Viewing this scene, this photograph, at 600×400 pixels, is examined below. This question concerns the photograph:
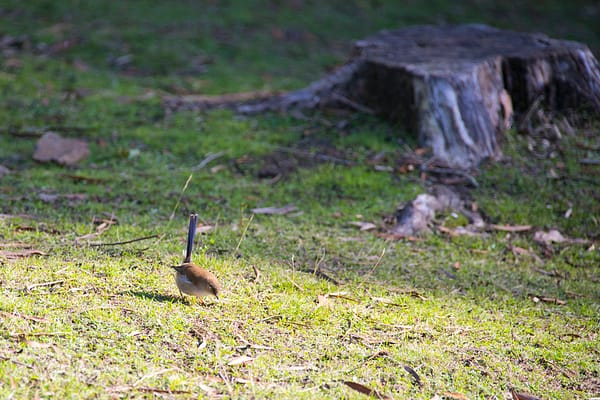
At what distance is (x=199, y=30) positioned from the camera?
9992 mm

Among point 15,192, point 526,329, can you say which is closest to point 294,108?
point 15,192

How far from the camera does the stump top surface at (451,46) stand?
580 cm

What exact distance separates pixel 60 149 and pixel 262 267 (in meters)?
2.68

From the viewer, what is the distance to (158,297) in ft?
10.2

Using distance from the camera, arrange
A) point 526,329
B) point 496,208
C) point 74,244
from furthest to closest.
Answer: point 496,208 < point 74,244 < point 526,329

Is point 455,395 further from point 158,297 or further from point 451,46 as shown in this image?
point 451,46

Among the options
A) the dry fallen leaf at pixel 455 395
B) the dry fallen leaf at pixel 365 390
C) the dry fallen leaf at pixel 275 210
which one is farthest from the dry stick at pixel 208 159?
the dry fallen leaf at pixel 455 395

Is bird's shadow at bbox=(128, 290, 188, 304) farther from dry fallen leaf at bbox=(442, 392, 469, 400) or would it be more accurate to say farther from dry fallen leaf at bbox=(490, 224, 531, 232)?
dry fallen leaf at bbox=(490, 224, 531, 232)

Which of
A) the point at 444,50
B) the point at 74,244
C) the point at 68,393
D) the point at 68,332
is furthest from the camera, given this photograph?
the point at 444,50

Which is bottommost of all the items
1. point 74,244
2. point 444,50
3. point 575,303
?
point 575,303

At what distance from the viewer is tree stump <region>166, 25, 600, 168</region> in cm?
543

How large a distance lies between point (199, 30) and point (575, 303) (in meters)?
7.68

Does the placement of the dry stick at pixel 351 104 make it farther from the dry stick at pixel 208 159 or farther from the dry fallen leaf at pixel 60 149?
the dry fallen leaf at pixel 60 149

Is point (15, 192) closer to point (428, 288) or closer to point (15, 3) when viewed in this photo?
point (428, 288)
